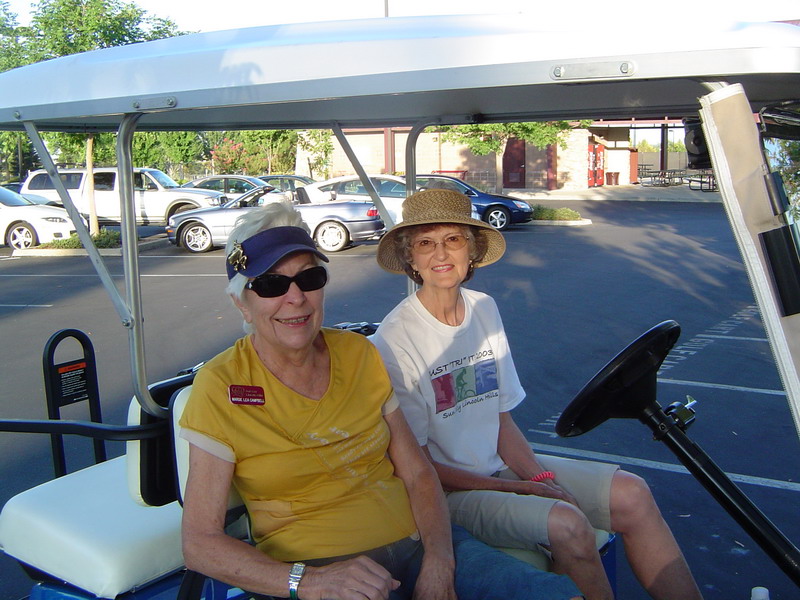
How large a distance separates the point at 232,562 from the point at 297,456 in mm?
307

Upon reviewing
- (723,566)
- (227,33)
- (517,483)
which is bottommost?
(723,566)

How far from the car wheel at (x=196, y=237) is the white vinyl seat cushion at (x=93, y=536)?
13.2 metres

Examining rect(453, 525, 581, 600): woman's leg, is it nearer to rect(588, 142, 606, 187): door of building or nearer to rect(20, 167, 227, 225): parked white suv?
rect(20, 167, 227, 225): parked white suv

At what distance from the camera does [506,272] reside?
453 inches

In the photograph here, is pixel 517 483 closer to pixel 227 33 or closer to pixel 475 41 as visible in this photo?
pixel 475 41

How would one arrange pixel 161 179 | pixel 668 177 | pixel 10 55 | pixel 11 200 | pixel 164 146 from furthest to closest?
pixel 668 177 → pixel 10 55 → pixel 164 146 → pixel 161 179 → pixel 11 200

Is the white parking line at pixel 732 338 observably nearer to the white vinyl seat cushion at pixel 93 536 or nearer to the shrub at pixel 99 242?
the white vinyl seat cushion at pixel 93 536

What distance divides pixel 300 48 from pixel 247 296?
683mm

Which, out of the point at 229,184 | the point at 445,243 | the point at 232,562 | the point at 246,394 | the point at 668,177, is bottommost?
the point at 232,562

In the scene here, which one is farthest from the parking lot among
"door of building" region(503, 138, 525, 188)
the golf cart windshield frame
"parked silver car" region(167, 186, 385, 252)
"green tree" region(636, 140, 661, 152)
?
"green tree" region(636, 140, 661, 152)

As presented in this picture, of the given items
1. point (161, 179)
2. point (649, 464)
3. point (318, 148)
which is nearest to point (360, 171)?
point (649, 464)

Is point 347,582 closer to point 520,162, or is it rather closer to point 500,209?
point 500,209

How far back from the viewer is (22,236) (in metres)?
16.8

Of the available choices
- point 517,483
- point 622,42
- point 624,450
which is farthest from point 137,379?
point 624,450
